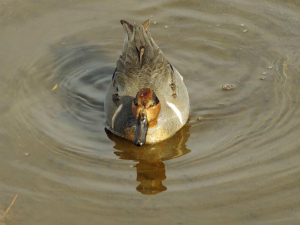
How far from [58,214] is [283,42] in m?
4.96

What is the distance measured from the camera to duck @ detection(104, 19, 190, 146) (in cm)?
691

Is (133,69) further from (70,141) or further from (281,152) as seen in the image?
(281,152)

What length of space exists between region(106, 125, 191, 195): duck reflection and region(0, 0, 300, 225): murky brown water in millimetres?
14

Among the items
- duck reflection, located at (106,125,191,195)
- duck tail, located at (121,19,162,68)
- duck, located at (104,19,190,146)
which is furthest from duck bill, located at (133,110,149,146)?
duck tail, located at (121,19,162,68)

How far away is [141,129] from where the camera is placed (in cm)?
677

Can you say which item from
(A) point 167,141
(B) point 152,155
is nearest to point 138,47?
(A) point 167,141

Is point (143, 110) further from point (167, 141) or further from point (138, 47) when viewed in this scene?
point (138, 47)

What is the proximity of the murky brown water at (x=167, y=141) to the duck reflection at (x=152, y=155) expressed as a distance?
0.6 inches

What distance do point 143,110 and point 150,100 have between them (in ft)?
0.52

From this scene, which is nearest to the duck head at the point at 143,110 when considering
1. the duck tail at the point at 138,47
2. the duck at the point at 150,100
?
the duck at the point at 150,100

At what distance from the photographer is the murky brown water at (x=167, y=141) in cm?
575

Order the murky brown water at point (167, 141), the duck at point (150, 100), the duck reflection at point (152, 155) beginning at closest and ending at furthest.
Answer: the murky brown water at point (167, 141), the duck reflection at point (152, 155), the duck at point (150, 100)

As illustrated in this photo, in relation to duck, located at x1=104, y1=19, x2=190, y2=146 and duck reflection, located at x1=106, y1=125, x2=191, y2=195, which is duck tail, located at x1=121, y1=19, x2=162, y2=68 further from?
duck reflection, located at x1=106, y1=125, x2=191, y2=195

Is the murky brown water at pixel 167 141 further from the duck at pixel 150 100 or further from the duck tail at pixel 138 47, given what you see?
the duck tail at pixel 138 47
